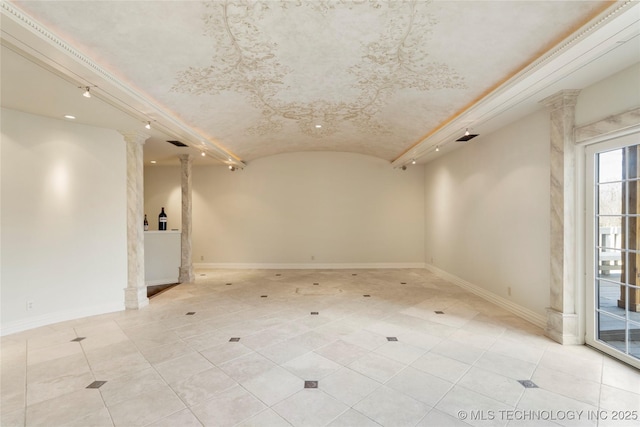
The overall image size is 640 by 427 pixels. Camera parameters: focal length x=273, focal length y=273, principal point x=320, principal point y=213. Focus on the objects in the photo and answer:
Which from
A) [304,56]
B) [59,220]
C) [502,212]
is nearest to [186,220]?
[59,220]

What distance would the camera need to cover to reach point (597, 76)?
9.64ft

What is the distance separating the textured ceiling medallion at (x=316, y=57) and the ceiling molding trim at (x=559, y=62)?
547mm

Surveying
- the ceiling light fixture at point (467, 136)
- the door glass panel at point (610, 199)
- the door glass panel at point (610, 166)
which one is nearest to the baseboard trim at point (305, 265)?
the ceiling light fixture at point (467, 136)

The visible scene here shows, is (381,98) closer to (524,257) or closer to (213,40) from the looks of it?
(213,40)

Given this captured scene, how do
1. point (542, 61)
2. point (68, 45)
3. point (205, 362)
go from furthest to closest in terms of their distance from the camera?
point (205, 362)
point (542, 61)
point (68, 45)

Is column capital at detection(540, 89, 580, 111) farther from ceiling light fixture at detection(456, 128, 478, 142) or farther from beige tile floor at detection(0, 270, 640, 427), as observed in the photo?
beige tile floor at detection(0, 270, 640, 427)

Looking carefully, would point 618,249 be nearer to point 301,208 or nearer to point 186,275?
point 301,208

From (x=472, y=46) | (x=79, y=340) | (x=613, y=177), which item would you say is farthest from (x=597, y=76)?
(x=79, y=340)

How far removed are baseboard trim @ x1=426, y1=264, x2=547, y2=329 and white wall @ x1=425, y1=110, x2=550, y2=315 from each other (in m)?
0.06

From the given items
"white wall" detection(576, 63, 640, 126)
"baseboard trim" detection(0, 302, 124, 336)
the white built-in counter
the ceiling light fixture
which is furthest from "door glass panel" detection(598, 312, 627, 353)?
the white built-in counter

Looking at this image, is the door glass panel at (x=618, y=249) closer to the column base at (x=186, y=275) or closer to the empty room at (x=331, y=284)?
the empty room at (x=331, y=284)

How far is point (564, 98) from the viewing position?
3.30 metres

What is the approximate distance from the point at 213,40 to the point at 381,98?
2.54 meters

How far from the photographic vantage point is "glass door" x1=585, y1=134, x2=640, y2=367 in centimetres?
280
